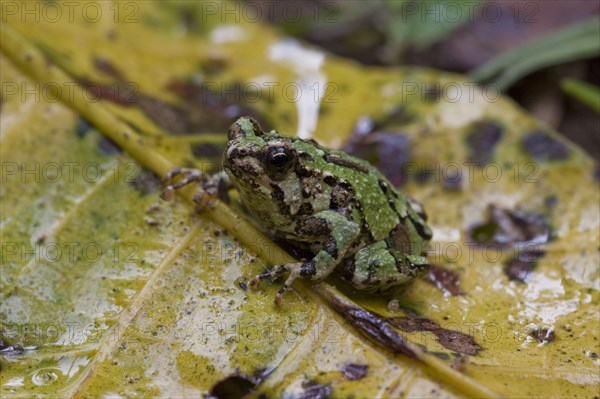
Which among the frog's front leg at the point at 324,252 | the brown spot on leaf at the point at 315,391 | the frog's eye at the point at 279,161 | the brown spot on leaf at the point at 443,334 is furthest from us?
the frog's eye at the point at 279,161

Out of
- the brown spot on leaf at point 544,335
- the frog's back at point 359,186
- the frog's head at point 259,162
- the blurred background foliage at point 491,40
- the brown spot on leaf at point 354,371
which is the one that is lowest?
the brown spot on leaf at point 354,371

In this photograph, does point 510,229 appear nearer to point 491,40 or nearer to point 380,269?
point 380,269

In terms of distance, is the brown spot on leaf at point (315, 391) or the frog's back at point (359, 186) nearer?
the brown spot on leaf at point (315, 391)

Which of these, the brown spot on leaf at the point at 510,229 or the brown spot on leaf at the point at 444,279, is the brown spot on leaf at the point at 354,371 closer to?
the brown spot on leaf at the point at 444,279

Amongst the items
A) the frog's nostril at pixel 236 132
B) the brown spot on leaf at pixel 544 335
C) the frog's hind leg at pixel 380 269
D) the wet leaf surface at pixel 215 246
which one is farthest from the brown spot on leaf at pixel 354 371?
the frog's nostril at pixel 236 132

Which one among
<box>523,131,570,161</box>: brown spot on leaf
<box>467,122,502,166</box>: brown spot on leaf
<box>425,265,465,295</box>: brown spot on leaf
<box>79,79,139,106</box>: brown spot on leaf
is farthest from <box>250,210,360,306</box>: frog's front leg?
<box>523,131,570,161</box>: brown spot on leaf

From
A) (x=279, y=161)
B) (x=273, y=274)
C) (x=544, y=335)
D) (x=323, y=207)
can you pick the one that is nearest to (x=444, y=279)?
(x=544, y=335)
